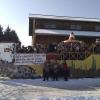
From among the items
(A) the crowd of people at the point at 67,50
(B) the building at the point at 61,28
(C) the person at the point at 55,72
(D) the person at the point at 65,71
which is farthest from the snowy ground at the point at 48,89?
(B) the building at the point at 61,28

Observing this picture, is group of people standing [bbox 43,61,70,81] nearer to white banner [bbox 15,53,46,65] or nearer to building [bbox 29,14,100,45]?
white banner [bbox 15,53,46,65]

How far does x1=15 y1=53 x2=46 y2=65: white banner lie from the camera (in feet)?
87.8

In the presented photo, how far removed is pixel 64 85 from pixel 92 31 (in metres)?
16.8

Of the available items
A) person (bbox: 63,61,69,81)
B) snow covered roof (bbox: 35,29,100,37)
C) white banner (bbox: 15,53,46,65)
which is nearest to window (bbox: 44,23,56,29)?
snow covered roof (bbox: 35,29,100,37)

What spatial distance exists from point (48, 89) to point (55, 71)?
4362 mm

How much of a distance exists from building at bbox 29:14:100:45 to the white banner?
818 cm

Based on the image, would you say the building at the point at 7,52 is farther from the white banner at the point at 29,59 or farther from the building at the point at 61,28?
the building at the point at 61,28

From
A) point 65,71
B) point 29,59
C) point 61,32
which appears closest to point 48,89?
point 65,71

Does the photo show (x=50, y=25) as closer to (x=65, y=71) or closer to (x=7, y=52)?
(x=7, y=52)

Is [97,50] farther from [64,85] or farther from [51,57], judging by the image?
[64,85]

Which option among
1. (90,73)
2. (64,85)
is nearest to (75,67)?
(90,73)

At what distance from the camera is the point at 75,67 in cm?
2720

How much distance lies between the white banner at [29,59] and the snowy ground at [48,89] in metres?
2.20

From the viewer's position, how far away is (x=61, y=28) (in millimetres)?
38688
